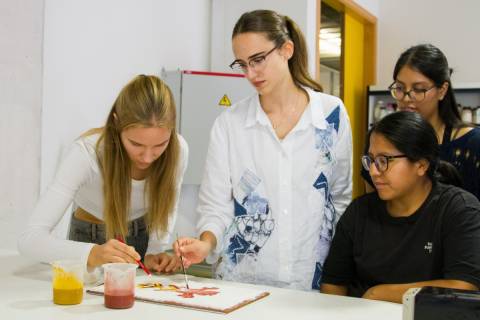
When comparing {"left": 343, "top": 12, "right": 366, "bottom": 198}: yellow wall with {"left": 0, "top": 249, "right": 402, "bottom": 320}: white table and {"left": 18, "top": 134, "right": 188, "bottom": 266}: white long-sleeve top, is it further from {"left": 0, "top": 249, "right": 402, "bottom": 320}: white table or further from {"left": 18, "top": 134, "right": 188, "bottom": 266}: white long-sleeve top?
{"left": 0, "top": 249, "right": 402, "bottom": 320}: white table

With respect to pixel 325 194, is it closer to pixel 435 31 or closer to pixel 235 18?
pixel 235 18

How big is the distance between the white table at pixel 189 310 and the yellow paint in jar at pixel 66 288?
19 millimetres

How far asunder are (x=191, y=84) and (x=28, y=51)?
1.04 metres

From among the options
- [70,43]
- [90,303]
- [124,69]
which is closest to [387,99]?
[124,69]

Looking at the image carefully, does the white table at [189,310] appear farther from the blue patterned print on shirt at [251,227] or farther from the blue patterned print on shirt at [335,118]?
the blue patterned print on shirt at [335,118]

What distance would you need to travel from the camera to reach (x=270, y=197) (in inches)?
66.6

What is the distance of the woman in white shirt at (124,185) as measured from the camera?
1.53m

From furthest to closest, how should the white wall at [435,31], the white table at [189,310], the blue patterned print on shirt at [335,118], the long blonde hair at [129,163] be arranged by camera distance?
the white wall at [435,31]
the blue patterned print on shirt at [335,118]
the long blonde hair at [129,163]
the white table at [189,310]

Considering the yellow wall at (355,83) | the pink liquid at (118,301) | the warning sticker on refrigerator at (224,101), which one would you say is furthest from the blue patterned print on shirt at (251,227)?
the yellow wall at (355,83)

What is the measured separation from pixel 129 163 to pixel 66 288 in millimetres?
549

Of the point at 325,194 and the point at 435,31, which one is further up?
the point at 435,31

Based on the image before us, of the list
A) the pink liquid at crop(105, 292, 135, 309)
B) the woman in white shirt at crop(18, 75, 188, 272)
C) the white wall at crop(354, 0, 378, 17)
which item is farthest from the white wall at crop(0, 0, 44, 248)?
the white wall at crop(354, 0, 378, 17)

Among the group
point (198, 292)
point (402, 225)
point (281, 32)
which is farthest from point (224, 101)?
point (198, 292)

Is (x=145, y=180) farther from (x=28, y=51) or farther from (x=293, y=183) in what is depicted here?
(x=28, y=51)
